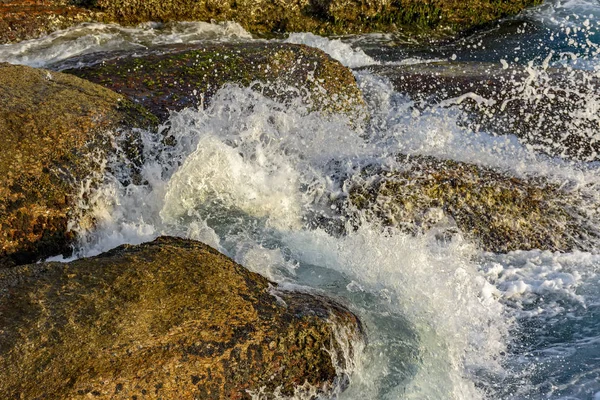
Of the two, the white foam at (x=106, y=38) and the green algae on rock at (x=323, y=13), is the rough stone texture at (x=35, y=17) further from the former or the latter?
the green algae on rock at (x=323, y=13)

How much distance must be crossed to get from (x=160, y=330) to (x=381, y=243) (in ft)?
7.21

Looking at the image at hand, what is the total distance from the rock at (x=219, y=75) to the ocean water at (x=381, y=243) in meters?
0.23

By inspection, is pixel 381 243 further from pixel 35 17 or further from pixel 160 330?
pixel 35 17

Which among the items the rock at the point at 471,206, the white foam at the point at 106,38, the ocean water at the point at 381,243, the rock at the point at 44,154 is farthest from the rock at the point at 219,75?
the white foam at the point at 106,38

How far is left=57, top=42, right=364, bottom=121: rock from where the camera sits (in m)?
6.37

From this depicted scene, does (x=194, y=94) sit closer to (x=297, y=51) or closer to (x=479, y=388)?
(x=297, y=51)

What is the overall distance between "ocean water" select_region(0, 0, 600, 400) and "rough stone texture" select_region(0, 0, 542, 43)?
4095 millimetres

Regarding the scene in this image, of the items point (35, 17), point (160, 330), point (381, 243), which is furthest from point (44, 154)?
point (35, 17)

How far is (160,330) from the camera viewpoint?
11.2 feet

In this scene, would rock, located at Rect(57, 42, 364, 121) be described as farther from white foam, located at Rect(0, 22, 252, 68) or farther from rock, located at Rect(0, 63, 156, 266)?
white foam, located at Rect(0, 22, 252, 68)

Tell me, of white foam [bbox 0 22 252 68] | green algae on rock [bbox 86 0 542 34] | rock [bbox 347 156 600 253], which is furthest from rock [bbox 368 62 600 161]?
white foam [bbox 0 22 252 68]

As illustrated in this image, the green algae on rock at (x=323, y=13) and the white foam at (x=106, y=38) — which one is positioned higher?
the green algae on rock at (x=323, y=13)

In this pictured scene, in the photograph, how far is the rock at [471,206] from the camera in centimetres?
541

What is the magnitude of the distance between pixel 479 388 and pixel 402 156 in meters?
2.28
